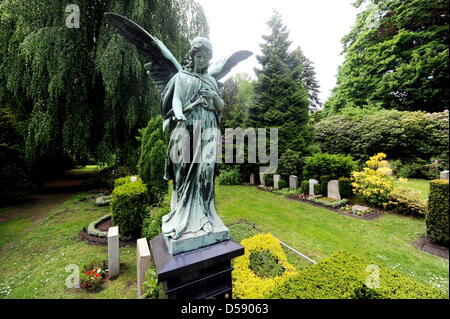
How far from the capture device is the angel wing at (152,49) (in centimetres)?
228

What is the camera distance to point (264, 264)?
3.59 meters

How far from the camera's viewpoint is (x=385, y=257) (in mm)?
4285

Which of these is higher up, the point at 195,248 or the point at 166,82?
the point at 166,82

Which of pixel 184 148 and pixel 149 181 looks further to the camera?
pixel 149 181

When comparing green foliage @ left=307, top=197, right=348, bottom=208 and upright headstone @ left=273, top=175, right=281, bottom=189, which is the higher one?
upright headstone @ left=273, top=175, right=281, bottom=189

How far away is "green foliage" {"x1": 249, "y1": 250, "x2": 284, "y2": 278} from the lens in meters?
3.38

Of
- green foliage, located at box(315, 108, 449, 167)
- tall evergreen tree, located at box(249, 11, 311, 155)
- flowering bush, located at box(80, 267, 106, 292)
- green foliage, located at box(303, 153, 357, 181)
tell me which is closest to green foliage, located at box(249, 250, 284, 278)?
flowering bush, located at box(80, 267, 106, 292)

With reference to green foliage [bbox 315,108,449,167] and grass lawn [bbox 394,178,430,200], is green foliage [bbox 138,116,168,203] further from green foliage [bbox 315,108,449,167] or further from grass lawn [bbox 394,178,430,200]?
green foliage [bbox 315,108,449,167]

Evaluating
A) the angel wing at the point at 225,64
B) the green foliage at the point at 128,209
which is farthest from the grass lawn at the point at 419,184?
the green foliage at the point at 128,209

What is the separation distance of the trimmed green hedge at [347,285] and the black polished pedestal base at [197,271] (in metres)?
0.63

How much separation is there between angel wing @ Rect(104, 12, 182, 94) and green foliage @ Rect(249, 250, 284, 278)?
10.9 ft

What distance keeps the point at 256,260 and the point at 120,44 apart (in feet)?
30.6
